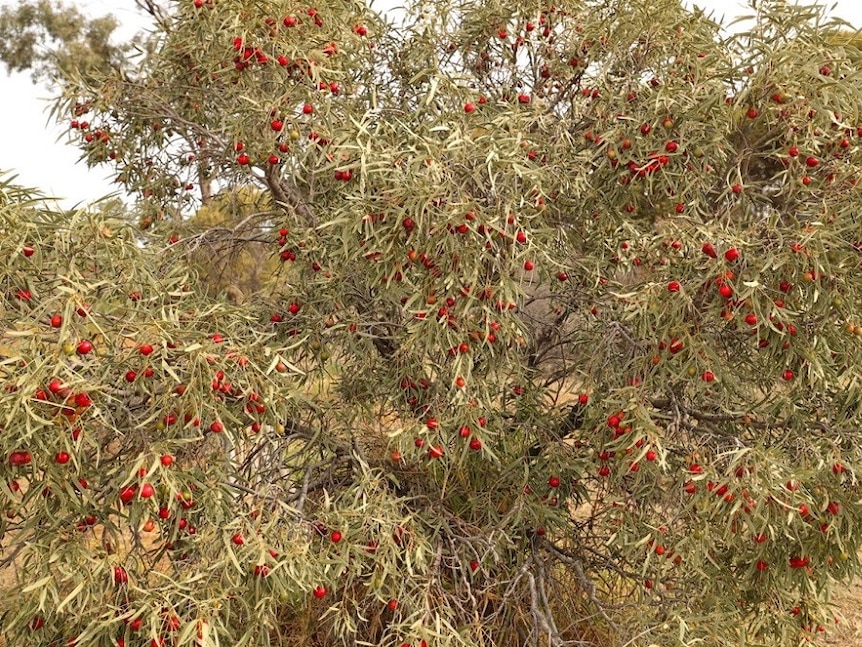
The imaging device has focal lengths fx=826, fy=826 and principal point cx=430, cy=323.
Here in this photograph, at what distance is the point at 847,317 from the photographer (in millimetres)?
2881

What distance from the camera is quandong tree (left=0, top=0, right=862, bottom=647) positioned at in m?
2.54

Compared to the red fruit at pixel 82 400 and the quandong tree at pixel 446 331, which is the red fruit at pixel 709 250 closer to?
the quandong tree at pixel 446 331

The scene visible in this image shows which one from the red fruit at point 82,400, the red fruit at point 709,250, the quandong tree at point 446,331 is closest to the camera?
the red fruit at point 82,400

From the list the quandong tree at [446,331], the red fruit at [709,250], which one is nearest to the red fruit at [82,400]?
the quandong tree at [446,331]

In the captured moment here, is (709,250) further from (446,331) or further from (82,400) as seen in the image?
(82,400)

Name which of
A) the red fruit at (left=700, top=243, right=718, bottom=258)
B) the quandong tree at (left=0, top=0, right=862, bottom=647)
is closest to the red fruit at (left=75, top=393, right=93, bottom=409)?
the quandong tree at (left=0, top=0, right=862, bottom=647)

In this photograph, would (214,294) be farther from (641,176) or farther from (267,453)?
(641,176)

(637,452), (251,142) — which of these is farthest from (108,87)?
(637,452)

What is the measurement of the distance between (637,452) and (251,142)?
1.93 metres

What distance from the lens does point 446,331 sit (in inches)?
115

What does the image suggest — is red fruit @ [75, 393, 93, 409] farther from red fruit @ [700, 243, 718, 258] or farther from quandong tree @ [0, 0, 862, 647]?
red fruit @ [700, 243, 718, 258]

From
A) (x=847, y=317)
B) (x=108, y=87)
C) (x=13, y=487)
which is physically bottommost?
(x=847, y=317)

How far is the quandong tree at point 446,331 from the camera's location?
2.54 meters

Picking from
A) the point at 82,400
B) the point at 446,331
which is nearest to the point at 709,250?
the point at 446,331
